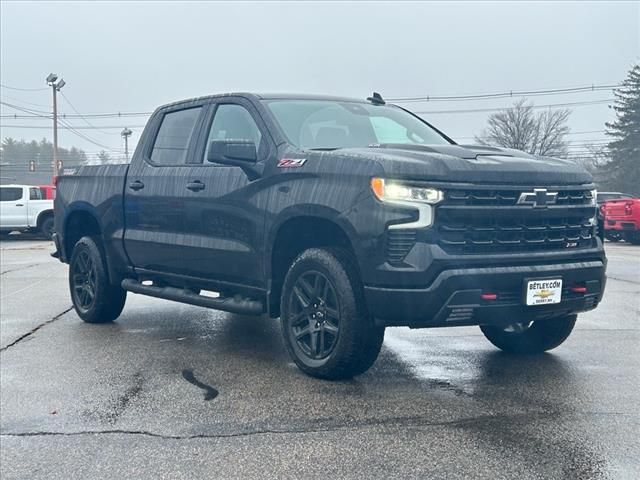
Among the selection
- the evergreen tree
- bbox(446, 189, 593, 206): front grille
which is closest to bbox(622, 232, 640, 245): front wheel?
bbox(446, 189, 593, 206): front grille

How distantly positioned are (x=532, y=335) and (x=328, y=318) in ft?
6.23

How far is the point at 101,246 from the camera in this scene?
761 cm

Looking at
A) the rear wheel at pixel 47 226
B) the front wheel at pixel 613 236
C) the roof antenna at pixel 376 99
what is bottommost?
the rear wheel at pixel 47 226

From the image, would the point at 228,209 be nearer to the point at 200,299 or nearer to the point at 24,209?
the point at 200,299

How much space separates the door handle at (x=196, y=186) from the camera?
6027 mm

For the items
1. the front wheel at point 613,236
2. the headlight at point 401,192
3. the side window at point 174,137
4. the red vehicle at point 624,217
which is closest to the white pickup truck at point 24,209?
the red vehicle at point 624,217

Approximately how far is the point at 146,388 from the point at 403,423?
5.98ft

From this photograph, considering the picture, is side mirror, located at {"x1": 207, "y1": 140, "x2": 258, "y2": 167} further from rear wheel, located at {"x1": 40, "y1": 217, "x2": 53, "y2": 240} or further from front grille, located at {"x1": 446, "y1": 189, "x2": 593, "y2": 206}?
rear wheel, located at {"x1": 40, "y1": 217, "x2": 53, "y2": 240}

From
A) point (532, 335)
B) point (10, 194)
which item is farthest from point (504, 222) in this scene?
point (10, 194)

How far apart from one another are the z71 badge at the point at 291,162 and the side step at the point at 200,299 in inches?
41.6

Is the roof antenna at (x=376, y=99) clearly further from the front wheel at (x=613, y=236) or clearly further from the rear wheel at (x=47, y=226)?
the rear wheel at (x=47, y=226)

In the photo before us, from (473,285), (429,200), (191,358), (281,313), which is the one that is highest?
(429,200)

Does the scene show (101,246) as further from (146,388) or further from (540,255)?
(540,255)

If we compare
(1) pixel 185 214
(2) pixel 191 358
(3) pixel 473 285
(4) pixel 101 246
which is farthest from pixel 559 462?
(4) pixel 101 246
